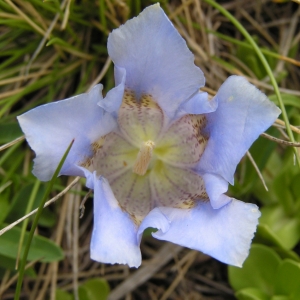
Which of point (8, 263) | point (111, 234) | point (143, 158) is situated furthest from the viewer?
point (8, 263)

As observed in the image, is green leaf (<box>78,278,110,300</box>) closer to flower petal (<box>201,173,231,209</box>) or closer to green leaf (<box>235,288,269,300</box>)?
green leaf (<box>235,288,269,300</box>)

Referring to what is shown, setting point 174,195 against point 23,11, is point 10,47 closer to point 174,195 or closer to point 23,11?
point 23,11

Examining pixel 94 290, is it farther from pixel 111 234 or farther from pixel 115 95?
pixel 115 95

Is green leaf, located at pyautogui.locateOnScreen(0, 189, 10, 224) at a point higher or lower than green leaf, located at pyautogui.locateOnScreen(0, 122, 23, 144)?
lower

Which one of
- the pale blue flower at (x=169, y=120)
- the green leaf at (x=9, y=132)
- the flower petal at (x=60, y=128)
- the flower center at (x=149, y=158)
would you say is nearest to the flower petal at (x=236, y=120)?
the pale blue flower at (x=169, y=120)

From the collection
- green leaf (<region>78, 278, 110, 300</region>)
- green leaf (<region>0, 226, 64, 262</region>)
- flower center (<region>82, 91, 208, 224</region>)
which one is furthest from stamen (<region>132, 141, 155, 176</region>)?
green leaf (<region>78, 278, 110, 300</region>)

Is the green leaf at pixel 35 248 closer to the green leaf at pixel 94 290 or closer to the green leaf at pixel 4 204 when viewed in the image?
the green leaf at pixel 4 204

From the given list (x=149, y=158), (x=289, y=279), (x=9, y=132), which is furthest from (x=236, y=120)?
(x=9, y=132)
